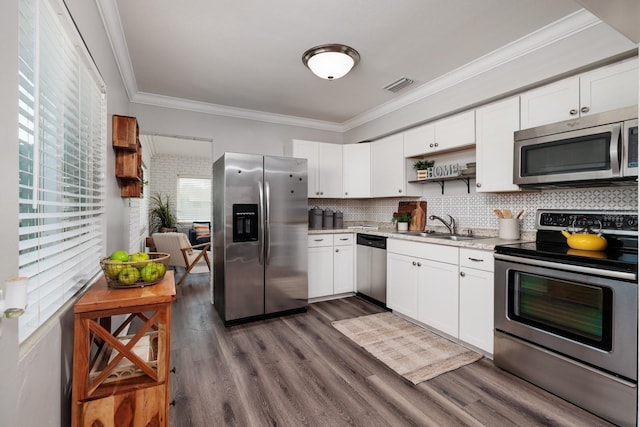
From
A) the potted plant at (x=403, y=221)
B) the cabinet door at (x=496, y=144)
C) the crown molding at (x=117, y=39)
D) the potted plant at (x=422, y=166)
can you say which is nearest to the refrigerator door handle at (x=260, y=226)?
the crown molding at (x=117, y=39)

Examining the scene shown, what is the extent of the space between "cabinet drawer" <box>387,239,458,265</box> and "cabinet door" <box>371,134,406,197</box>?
0.71 metres

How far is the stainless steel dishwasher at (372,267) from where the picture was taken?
361 centimetres

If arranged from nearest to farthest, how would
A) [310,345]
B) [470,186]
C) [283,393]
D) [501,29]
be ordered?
1. [283,393]
2. [501,29]
3. [310,345]
4. [470,186]

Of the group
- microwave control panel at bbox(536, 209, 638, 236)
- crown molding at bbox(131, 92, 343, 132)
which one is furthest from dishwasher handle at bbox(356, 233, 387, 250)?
crown molding at bbox(131, 92, 343, 132)

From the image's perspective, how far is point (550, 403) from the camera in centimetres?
192

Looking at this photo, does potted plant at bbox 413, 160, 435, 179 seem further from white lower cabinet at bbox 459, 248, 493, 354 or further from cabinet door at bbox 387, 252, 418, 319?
white lower cabinet at bbox 459, 248, 493, 354

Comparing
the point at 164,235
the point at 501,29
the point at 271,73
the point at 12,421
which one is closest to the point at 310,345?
the point at 12,421

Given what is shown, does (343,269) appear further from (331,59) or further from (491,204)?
(331,59)

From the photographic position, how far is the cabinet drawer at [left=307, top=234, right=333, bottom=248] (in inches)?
152

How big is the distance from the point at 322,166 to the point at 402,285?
1859mm

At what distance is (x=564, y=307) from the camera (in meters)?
1.98

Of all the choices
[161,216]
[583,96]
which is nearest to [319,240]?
[583,96]

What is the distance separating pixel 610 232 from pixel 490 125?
1176 millimetres

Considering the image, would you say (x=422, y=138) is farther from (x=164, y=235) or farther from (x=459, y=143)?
(x=164, y=235)
